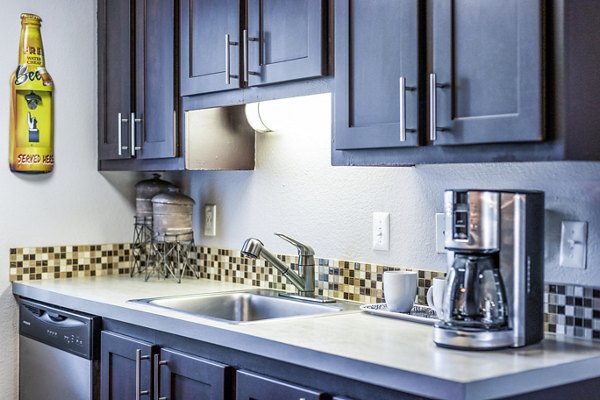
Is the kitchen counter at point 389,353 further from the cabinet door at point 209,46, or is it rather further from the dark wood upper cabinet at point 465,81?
the cabinet door at point 209,46

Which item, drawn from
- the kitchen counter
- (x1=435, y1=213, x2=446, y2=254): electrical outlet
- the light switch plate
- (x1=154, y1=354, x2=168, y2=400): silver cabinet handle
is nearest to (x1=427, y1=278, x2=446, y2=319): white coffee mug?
the kitchen counter

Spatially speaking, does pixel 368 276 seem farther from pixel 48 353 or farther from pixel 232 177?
pixel 48 353

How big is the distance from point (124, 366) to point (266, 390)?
73 centimetres

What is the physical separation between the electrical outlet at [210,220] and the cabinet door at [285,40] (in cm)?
87

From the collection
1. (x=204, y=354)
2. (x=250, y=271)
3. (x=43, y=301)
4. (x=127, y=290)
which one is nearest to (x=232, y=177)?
(x=250, y=271)

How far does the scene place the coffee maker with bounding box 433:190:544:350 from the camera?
1.76 metres

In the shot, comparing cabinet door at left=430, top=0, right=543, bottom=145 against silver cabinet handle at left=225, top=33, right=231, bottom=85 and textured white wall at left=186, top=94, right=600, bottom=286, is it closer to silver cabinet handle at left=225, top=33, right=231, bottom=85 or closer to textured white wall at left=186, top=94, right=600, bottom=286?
textured white wall at left=186, top=94, right=600, bottom=286

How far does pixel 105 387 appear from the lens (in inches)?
99.9

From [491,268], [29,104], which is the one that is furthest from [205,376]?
[29,104]

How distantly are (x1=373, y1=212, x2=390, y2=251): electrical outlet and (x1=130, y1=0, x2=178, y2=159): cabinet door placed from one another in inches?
31.4

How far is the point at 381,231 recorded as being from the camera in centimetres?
243

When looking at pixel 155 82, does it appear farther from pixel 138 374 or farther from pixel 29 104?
pixel 138 374

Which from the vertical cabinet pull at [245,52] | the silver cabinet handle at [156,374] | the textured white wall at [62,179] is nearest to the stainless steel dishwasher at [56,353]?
the textured white wall at [62,179]

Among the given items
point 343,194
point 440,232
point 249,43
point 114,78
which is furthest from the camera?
point 114,78
